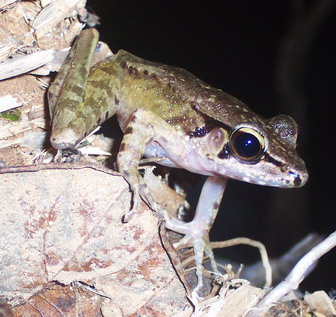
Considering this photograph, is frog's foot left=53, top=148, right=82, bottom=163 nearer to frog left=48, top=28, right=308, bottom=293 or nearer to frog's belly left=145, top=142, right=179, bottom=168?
frog left=48, top=28, right=308, bottom=293

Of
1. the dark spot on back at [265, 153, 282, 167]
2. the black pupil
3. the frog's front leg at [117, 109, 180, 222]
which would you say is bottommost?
the frog's front leg at [117, 109, 180, 222]

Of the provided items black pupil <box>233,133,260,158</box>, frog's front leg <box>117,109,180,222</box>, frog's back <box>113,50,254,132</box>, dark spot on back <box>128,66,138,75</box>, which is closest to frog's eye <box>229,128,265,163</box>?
black pupil <box>233,133,260,158</box>

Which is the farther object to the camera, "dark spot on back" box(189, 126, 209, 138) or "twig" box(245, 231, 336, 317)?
"dark spot on back" box(189, 126, 209, 138)

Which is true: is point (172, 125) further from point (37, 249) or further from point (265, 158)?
point (37, 249)

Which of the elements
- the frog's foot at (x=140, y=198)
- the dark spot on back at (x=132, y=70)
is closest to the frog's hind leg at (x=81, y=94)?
the dark spot on back at (x=132, y=70)

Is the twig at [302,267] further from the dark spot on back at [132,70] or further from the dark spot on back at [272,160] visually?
the dark spot on back at [132,70]

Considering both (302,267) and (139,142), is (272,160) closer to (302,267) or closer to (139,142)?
(302,267)

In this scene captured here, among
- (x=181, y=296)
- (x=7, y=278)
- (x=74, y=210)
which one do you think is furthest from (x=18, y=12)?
(x=181, y=296)

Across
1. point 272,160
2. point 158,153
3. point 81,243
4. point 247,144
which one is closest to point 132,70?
point 158,153
